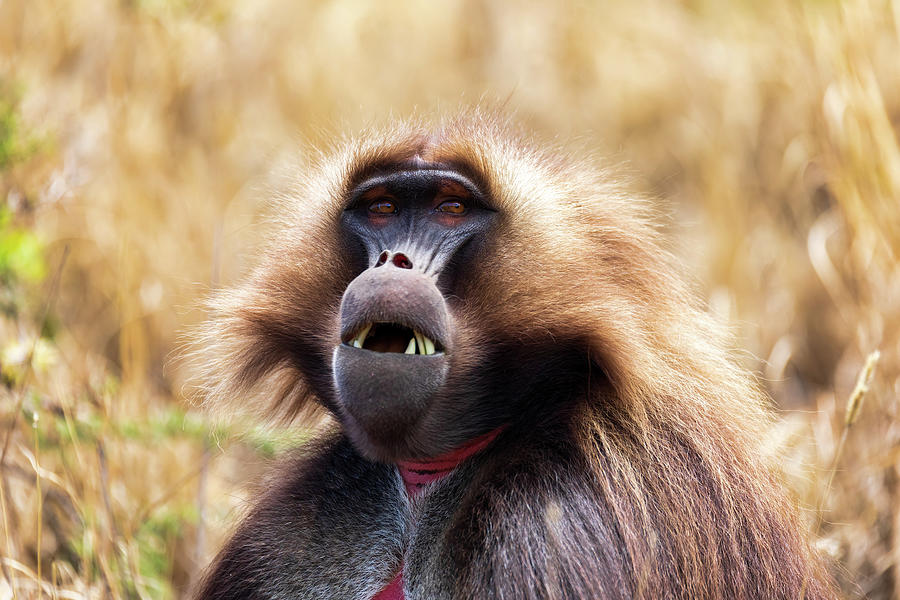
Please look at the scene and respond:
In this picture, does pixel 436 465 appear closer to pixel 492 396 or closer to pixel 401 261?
pixel 492 396

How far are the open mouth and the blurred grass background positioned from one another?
77 cm

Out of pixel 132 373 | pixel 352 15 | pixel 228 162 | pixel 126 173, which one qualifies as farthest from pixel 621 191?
pixel 352 15

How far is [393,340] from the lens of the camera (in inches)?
85.3

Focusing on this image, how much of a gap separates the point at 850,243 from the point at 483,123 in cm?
235

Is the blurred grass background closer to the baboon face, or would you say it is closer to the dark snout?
the baboon face

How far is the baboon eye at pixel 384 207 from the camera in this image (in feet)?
7.59

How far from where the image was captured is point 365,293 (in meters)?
2.02

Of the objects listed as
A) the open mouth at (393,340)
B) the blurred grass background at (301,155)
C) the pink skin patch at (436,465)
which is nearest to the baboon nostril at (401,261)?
the open mouth at (393,340)

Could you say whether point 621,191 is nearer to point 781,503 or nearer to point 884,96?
point 781,503

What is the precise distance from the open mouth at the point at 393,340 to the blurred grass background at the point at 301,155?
0.77 m

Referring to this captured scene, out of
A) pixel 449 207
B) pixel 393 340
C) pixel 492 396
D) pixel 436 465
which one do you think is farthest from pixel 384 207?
pixel 436 465

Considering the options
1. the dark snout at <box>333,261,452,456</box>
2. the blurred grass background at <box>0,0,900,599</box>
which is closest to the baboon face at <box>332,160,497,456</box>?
the dark snout at <box>333,261,452,456</box>

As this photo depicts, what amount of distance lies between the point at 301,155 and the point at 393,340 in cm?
120

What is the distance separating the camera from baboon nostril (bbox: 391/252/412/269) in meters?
2.12
